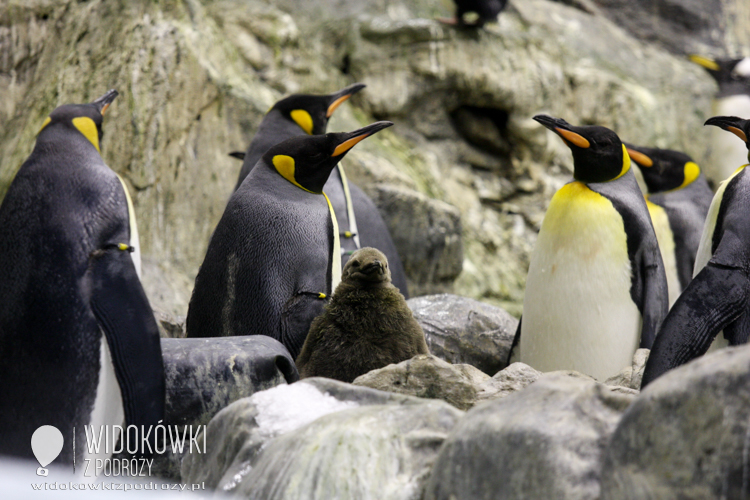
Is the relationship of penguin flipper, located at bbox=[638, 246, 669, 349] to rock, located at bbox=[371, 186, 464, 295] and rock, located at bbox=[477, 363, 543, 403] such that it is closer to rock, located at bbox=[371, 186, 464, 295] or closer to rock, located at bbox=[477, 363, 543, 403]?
rock, located at bbox=[477, 363, 543, 403]

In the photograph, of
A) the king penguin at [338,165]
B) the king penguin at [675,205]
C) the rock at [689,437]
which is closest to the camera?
the rock at [689,437]

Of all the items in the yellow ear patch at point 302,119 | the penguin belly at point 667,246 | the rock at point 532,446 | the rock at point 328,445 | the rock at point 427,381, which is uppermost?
the rock at point 532,446

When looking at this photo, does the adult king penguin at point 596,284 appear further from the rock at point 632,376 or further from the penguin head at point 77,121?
the penguin head at point 77,121

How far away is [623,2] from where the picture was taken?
1042 centimetres

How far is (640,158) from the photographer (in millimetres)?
5230

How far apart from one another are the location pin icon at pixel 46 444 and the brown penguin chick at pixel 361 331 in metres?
0.86

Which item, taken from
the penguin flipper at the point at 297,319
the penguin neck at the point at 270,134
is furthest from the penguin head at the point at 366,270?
the penguin neck at the point at 270,134

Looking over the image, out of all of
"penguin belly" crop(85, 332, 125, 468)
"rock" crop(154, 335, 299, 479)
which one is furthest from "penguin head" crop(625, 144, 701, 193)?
"penguin belly" crop(85, 332, 125, 468)

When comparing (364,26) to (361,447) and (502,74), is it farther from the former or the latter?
(361,447)

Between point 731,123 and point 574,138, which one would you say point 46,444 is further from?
point 731,123

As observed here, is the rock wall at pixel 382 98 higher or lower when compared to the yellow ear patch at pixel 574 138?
lower

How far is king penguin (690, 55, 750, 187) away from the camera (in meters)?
7.43

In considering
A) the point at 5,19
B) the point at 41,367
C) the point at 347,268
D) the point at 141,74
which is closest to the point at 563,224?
the point at 347,268

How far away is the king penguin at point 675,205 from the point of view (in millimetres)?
5113
